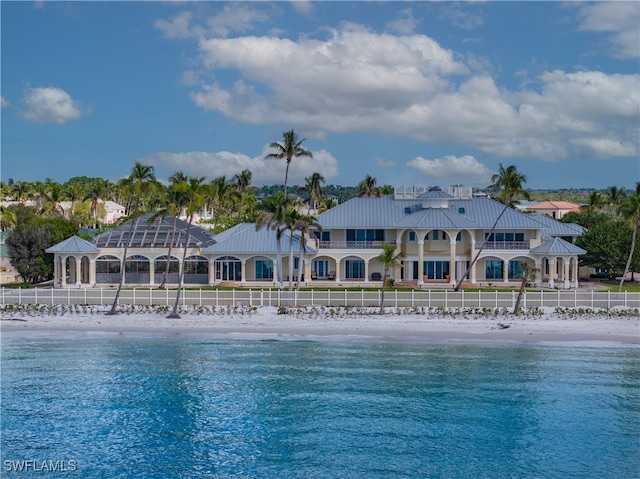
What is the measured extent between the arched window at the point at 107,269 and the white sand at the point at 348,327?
45.5 feet

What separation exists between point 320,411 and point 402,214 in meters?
37.8

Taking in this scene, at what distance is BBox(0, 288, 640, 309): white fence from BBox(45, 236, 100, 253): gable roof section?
10.5m

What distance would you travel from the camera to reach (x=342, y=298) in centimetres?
4462

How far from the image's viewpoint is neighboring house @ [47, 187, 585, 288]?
57.5m

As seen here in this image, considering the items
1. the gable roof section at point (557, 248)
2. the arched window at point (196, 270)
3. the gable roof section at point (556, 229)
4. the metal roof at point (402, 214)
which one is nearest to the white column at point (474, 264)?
the metal roof at point (402, 214)

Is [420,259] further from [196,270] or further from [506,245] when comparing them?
[196,270]

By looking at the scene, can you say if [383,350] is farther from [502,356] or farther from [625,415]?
[625,415]

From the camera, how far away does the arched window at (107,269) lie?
58219 millimetres

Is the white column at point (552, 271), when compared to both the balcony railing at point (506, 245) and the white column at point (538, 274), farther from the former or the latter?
the balcony railing at point (506, 245)

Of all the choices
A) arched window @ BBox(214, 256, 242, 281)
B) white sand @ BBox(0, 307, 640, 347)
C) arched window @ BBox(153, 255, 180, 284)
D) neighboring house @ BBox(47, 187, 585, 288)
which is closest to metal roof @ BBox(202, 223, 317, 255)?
neighboring house @ BBox(47, 187, 585, 288)

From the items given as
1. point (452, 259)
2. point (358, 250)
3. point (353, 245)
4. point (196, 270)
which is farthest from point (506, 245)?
point (196, 270)

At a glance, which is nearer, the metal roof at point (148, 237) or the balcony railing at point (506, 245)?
the metal roof at point (148, 237)

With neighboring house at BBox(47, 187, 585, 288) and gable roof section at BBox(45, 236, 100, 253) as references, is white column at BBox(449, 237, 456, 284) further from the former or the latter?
gable roof section at BBox(45, 236, 100, 253)

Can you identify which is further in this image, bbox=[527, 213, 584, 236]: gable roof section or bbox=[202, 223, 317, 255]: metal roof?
bbox=[527, 213, 584, 236]: gable roof section
